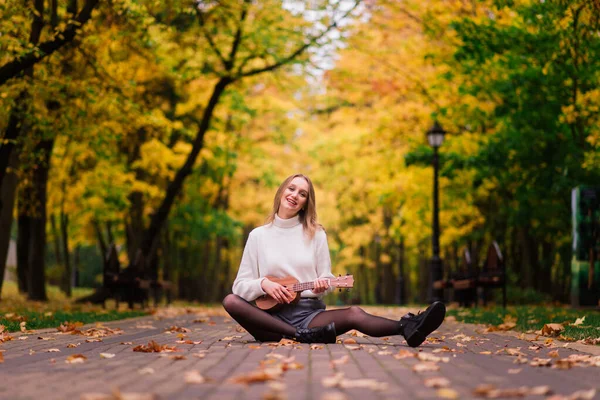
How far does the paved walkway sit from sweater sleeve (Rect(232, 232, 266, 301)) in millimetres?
522

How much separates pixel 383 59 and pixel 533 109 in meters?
8.37

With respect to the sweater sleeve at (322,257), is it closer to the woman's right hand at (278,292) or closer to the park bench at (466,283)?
the woman's right hand at (278,292)

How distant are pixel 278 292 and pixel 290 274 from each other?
347 millimetres

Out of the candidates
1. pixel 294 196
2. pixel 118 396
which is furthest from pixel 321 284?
pixel 118 396

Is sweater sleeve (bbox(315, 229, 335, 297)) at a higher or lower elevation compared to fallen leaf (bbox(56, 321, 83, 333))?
higher

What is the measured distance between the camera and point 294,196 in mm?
9156

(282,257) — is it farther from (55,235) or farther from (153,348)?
(55,235)

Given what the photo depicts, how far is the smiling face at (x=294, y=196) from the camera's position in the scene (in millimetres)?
9156

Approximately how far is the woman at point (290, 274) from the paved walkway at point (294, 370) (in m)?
0.23

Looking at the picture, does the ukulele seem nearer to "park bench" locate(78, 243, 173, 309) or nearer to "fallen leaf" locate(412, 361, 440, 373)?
"fallen leaf" locate(412, 361, 440, 373)

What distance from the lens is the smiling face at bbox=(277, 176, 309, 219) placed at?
30.0 ft

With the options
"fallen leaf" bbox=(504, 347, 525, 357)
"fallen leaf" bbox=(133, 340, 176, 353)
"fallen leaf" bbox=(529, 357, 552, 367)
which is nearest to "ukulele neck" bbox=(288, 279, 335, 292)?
"fallen leaf" bbox=(133, 340, 176, 353)

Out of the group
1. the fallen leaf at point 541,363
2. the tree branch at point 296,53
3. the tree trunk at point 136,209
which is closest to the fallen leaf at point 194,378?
the fallen leaf at point 541,363

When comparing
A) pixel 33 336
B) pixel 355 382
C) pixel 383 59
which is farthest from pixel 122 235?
pixel 355 382
